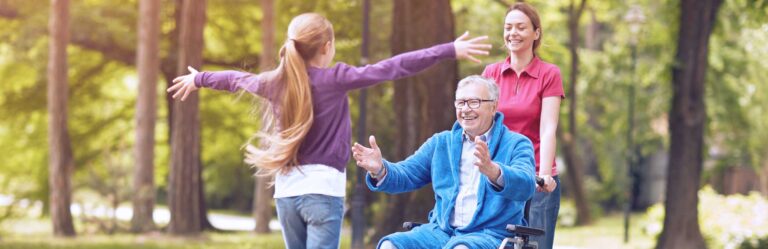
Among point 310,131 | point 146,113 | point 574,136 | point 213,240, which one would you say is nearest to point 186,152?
point 213,240

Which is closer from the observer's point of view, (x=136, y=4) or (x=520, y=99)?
(x=520, y=99)

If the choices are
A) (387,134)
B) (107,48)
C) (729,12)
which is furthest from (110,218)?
(729,12)

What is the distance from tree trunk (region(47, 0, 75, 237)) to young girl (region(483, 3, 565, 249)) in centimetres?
1844

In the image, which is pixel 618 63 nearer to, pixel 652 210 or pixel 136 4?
pixel 652 210

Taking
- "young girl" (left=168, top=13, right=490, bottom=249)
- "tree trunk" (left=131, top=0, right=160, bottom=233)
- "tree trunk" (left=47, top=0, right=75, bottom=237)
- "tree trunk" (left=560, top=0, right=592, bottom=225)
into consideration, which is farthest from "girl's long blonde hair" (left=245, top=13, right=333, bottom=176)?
"tree trunk" (left=560, top=0, right=592, bottom=225)

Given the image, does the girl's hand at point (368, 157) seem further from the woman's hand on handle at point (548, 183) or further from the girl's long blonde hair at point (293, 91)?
the woman's hand on handle at point (548, 183)

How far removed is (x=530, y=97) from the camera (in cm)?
652

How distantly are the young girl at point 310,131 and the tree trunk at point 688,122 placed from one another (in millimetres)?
12125

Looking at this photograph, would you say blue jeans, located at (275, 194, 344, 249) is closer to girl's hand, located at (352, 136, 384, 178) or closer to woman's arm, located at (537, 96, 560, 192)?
girl's hand, located at (352, 136, 384, 178)

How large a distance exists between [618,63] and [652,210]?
855 centimetres

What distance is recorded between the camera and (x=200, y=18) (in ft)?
70.3

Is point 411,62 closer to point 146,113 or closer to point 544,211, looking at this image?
point 544,211

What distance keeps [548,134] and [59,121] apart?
19698 millimetres

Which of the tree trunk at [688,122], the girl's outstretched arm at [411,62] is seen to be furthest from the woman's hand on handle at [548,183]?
the tree trunk at [688,122]
